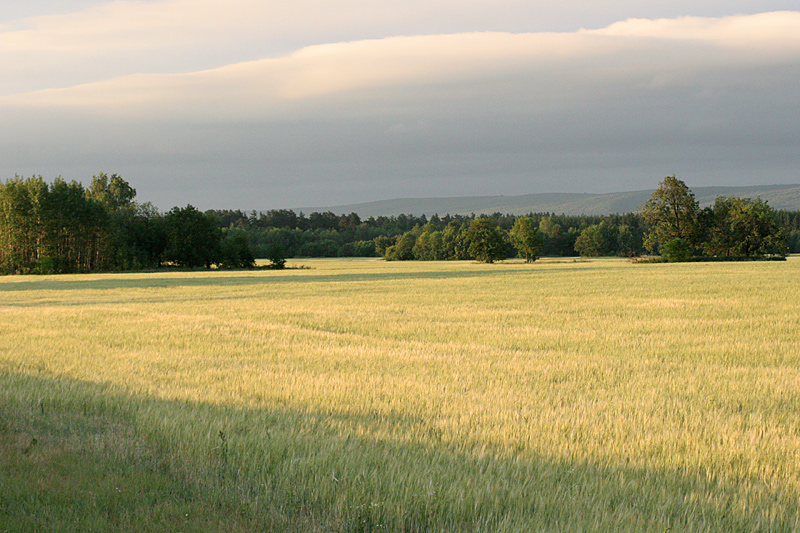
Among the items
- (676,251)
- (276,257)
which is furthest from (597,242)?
(276,257)

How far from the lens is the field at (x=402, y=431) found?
5023 millimetres

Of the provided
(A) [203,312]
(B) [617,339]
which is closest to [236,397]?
(B) [617,339]

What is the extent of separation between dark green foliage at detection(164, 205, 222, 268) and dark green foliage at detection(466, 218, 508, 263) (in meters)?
39.4

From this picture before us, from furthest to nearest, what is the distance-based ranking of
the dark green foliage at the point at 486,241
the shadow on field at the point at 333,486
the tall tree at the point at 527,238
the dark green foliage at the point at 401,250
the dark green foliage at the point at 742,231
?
the dark green foliage at the point at 401,250
the tall tree at the point at 527,238
the dark green foliage at the point at 486,241
the dark green foliage at the point at 742,231
the shadow on field at the point at 333,486

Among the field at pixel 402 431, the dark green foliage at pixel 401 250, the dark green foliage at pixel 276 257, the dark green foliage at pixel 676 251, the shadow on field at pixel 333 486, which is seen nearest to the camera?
the shadow on field at pixel 333 486

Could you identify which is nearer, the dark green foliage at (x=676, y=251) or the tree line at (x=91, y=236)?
the tree line at (x=91, y=236)

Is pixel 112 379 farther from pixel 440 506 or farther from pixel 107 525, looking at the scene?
pixel 440 506

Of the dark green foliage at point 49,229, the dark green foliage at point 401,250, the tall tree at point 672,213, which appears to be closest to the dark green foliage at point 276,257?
the dark green foliage at point 49,229

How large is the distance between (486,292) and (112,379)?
25.6 m

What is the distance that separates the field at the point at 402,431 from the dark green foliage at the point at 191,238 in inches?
2899

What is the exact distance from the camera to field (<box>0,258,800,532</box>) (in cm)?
502

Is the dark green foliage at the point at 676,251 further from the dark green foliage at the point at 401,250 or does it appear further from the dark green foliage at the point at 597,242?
the dark green foliage at the point at 401,250

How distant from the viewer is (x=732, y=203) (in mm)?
93438

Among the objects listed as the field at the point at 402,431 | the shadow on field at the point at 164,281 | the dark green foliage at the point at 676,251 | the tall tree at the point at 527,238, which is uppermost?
the tall tree at the point at 527,238
